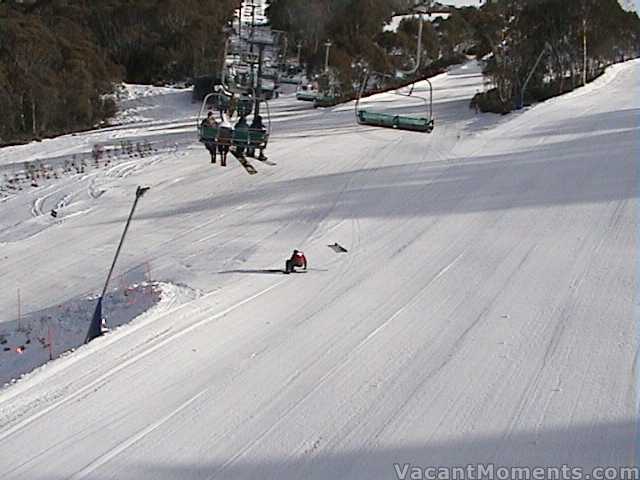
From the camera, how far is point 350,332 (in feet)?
23.5

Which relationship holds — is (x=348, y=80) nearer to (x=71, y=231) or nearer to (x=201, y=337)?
(x=71, y=231)

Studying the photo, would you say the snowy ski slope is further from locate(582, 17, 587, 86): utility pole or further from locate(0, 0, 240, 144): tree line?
locate(0, 0, 240, 144): tree line

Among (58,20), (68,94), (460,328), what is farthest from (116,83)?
(460,328)

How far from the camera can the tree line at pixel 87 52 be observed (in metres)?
34.3

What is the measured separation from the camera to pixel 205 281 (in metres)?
9.32

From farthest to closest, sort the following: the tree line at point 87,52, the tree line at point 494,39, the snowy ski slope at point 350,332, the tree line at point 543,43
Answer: the tree line at point 87,52
the tree line at point 494,39
the tree line at point 543,43
the snowy ski slope at point 350,332

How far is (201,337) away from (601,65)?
40.2 m

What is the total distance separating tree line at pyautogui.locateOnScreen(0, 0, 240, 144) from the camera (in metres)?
34.3

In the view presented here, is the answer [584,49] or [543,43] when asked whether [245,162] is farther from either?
[584,49]

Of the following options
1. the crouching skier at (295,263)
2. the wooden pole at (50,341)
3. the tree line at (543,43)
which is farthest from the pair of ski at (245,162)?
the tree line at (543,43)

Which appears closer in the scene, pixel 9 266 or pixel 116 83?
pixel 9 266

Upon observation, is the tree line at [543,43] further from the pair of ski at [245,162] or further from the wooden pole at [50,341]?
the wooden pole at [50,341]

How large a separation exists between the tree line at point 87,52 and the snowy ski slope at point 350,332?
19.5 meters

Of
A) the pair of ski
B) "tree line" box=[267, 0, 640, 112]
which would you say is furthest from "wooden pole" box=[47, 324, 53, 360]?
"tree line" box=[267, 0, 640, 112]
